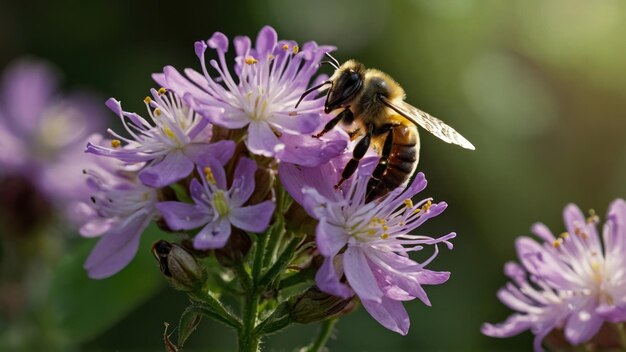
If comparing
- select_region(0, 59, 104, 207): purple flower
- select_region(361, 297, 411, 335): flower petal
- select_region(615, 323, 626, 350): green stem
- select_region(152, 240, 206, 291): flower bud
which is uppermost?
select_region(615, 323, 626, 350): green stem

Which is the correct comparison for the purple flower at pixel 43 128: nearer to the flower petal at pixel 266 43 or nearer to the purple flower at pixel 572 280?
the flower petal at pixel 266 43

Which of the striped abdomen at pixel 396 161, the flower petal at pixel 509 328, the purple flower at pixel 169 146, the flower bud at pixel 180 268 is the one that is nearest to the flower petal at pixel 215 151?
the purple flower at pixel 169 146

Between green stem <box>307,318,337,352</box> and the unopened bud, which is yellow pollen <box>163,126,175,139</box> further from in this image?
green stem <box>307,318,337,352</box>

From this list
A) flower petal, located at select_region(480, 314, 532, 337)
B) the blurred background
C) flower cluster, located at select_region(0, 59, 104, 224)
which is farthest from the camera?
the blurred background

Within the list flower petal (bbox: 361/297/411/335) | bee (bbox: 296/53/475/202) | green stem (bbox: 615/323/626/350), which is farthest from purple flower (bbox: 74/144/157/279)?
green stem (bbox: 615/323/626/350)

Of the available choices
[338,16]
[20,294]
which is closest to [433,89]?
[338,16]

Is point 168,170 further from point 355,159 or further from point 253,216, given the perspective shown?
point 355,159

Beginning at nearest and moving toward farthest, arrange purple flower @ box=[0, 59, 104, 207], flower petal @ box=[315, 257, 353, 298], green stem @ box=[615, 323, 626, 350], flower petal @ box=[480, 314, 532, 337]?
flower petal @ box=[315, 257, 353, 298] → green stem @ box=[615, 323, 626, 350] → flower petal @ box=[480, 314, 532, 337] → purple flower @ box=[0, 59, 104, 207]

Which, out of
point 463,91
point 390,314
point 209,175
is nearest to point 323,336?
point 390,314
